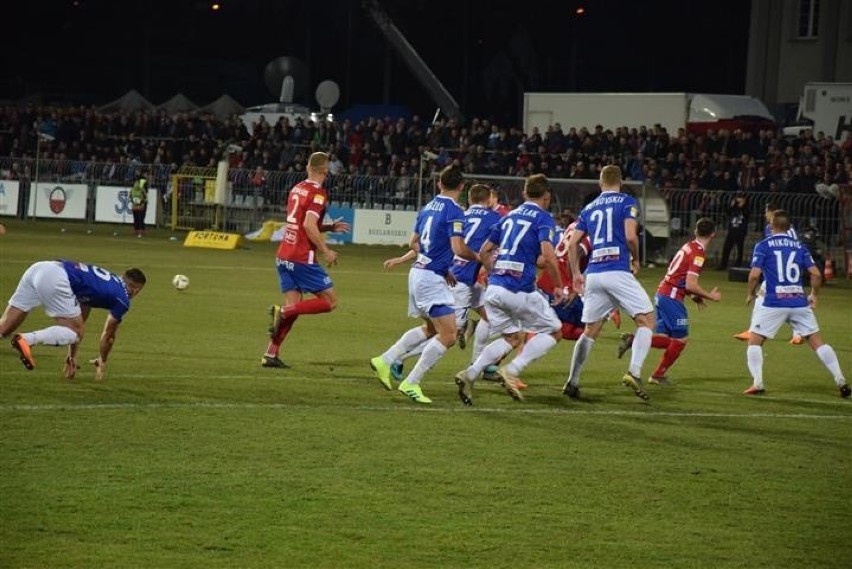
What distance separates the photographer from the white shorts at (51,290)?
40.2 feet

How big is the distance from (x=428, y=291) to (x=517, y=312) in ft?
2.80

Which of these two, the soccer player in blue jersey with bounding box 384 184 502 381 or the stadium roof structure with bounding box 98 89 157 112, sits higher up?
the stadium roof structure with bounding box 98 89 157 112

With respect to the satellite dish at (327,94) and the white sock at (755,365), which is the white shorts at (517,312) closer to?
the white sock at (755,365)

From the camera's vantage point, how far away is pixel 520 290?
12.4 m

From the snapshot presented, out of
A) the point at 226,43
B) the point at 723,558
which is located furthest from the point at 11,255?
the point at 226,43

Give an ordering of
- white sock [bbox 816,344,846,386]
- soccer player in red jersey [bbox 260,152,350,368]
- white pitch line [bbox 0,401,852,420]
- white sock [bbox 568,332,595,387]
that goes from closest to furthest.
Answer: white pitch line [bbox 0,401,852,420] → white sock [bbox 568,332,595,387] → white sock [bbox 816,344,846,386] → soccer player in red jersey [bbox 260,152,350,368]

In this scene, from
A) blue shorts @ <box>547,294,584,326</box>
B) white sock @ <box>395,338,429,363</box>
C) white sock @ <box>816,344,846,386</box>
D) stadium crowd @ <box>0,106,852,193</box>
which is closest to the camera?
white sock @ <box>395,338,429,363</box>

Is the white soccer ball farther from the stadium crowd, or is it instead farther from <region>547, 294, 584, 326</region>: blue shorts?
the stadium crowd

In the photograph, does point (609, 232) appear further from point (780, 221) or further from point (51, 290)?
point (51, 290)

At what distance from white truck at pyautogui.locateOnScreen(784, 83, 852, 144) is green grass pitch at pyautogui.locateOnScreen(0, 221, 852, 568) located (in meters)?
26.9

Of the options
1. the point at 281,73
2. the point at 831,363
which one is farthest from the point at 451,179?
the point at 281,73

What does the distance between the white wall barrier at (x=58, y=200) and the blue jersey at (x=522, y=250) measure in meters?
32.1

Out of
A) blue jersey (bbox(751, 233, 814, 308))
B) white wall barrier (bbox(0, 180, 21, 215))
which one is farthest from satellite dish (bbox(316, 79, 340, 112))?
blue jersey (bbox(751, 233, 814, 308))

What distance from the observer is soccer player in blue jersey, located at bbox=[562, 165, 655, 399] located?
1284 centimetres
